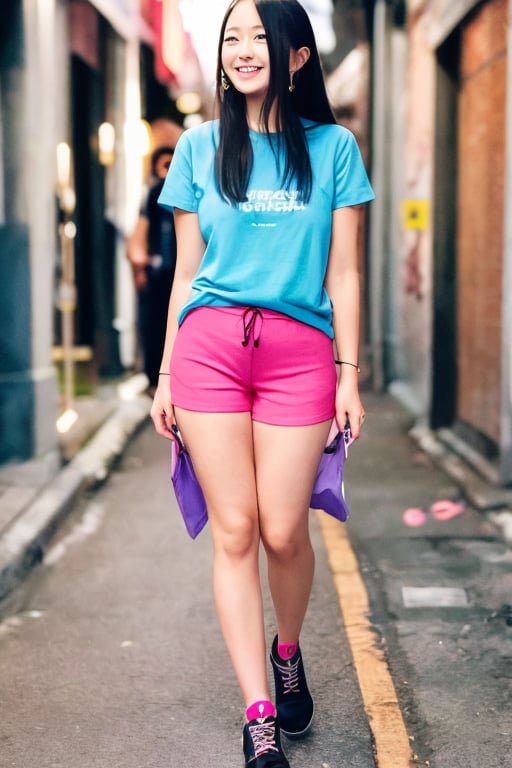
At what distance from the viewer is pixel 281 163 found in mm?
3139

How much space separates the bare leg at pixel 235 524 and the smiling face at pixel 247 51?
0.88 meters

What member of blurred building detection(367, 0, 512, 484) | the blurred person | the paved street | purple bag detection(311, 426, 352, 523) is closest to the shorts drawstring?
purple bag detection(311, 426, 352, 523)

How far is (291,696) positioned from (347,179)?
1492 millimetres

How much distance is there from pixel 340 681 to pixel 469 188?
5196mm

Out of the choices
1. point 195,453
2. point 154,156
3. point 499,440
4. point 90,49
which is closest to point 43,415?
point 154,156

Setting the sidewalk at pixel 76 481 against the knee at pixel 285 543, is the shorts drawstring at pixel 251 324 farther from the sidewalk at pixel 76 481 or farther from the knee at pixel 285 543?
the sidewalk at pixel 76 481

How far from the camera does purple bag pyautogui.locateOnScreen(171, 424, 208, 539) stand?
335 cm

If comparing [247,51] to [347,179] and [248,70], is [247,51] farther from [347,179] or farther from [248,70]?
[347,179]

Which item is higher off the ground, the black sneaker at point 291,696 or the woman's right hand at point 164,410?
the woman's right hand at point 164,410

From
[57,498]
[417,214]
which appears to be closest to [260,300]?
[57,498]

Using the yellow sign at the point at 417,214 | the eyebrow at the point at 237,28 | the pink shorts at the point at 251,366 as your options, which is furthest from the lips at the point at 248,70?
the yellow sign at the point at 417,214

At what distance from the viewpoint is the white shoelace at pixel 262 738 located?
3162 mm

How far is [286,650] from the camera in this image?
11.4 feet

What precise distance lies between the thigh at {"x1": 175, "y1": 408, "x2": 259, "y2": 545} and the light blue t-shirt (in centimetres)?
31
